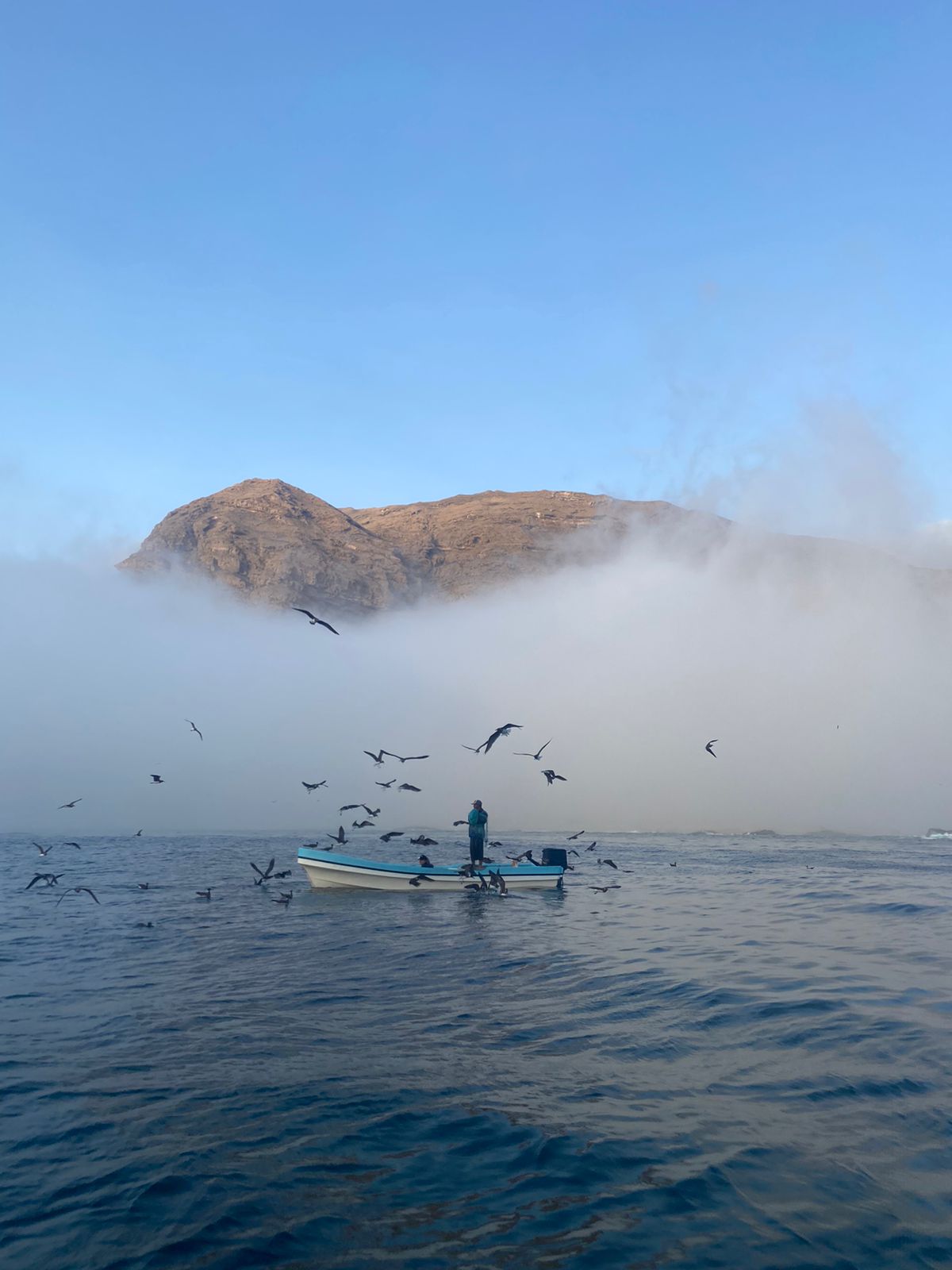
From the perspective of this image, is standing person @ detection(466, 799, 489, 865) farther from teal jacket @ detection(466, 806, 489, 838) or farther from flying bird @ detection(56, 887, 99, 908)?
flying bird @ detection(56, 887, 99, 908)

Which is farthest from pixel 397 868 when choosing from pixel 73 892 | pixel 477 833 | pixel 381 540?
pixel 381 540

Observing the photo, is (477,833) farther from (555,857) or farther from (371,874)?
(371,874)

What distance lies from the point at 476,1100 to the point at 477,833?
949 inches

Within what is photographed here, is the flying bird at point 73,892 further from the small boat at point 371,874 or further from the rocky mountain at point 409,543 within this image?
the rocky mountain at point 409,543

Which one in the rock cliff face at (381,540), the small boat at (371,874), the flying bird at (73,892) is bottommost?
the flying bird at (73,892)

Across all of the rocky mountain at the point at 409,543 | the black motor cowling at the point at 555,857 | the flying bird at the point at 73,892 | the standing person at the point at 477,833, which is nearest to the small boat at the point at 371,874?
the standing person at the point at 477,833

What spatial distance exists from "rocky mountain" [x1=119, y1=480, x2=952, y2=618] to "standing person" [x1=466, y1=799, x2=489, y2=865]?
246ft

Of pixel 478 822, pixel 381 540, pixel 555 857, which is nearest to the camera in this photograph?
pixel 478 822

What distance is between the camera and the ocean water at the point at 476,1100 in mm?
7230

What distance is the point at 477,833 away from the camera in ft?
112

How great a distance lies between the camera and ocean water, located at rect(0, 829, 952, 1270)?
7230mm

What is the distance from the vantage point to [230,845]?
61.2 m

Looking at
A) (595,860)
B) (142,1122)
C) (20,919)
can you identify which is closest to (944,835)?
(595,860)

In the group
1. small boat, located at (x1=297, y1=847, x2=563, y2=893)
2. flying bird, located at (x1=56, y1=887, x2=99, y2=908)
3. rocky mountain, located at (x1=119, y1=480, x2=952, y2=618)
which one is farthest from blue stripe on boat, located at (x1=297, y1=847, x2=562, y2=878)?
rocky mountain, located at (x1=119, y1=480, x2=952, y2=618)
